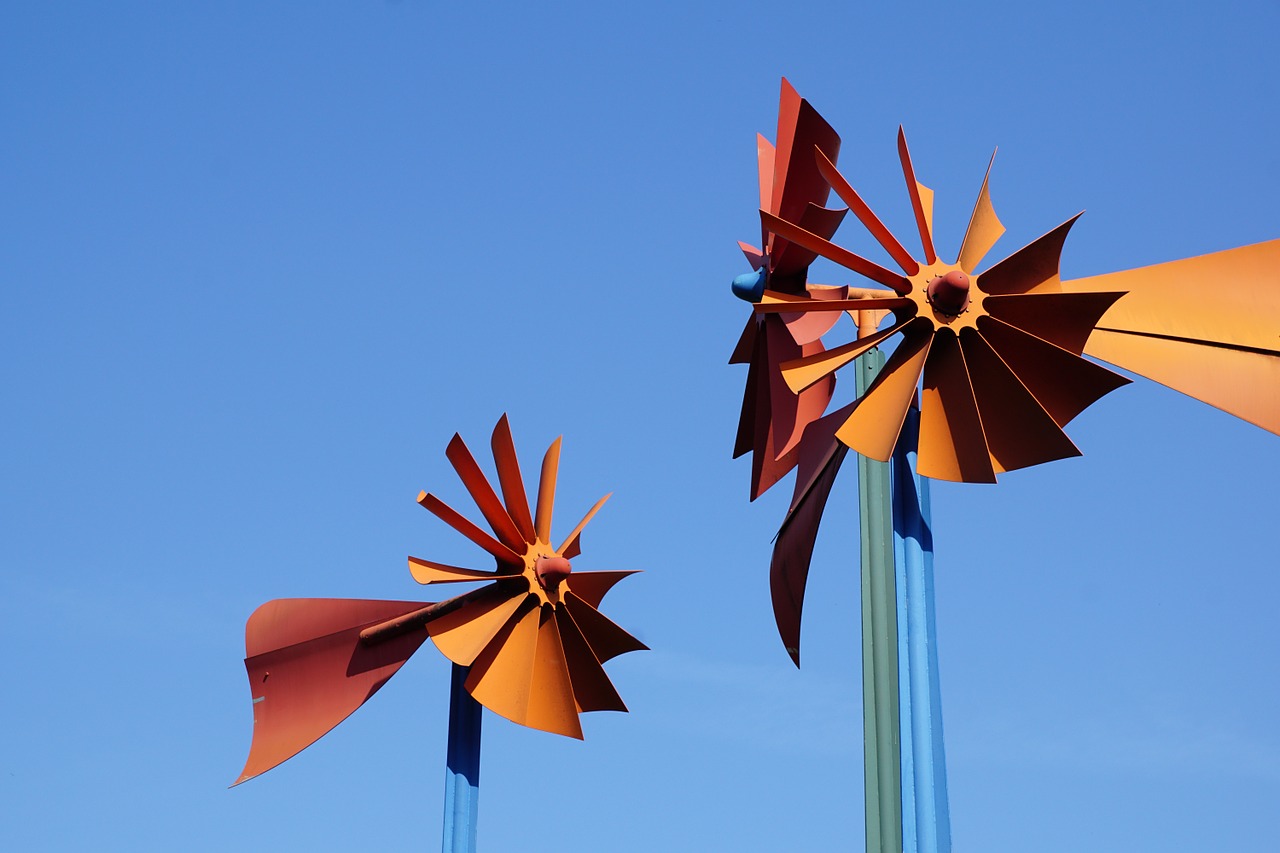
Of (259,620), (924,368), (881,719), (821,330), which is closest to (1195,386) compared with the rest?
(924,368)

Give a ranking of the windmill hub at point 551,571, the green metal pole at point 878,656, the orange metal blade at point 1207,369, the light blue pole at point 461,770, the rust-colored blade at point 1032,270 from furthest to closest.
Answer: the windmill hub at point 551,571
the light blue pole at point 461,770
the green metal pole at point 878,656
the orange metal blade at point 1207,369
the rust-colored blade at point 1032,270

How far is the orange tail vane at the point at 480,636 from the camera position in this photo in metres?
10.8

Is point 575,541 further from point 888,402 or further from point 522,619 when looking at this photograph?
point 888,402

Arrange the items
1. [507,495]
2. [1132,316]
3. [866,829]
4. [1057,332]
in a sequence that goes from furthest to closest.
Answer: [507,495], [866,829], [1132,316], [1057,332]

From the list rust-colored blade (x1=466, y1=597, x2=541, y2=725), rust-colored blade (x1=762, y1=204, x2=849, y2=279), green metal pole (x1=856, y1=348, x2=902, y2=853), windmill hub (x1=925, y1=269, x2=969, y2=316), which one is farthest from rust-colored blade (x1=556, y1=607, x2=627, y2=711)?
windmill hub (x1=925, y1=269, x2=969, y2=316)

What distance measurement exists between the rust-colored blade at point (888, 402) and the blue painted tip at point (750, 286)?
164 centimetres

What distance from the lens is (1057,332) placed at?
802 centimetres

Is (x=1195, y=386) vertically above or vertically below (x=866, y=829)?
above

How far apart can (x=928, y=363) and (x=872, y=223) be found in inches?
30.3

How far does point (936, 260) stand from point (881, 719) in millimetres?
2777

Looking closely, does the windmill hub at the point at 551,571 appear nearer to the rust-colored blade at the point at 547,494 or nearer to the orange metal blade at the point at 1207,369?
the rust-colored blade at the point at 547,494

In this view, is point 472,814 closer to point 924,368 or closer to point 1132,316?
point 924,368

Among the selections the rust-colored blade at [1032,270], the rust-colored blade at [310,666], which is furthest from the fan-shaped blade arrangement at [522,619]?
the rust-colored blade at [1032,270]

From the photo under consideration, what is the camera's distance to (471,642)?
10797 millimetres
